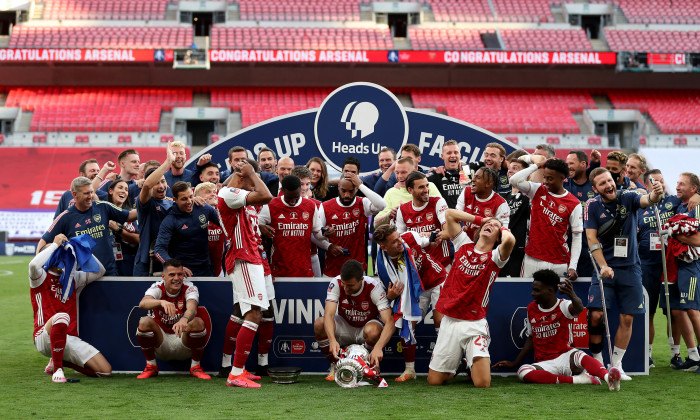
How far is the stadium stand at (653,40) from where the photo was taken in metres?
34.6

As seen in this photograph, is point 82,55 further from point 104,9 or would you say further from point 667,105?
point 667,105

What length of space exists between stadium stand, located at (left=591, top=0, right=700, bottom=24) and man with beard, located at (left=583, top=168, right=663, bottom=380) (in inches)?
1260

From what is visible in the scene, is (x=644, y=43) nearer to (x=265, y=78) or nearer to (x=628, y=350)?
(x=265, y=78)

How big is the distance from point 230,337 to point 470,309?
231cm

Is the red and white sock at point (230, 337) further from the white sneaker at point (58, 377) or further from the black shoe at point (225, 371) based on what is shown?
the white sneaker at point (58, 377)

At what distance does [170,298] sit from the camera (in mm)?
7422

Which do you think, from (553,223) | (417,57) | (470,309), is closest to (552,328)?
(470,309)

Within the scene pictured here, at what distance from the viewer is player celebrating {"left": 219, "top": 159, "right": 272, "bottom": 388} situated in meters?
7.00

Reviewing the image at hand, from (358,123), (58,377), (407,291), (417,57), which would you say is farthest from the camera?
(417,57)

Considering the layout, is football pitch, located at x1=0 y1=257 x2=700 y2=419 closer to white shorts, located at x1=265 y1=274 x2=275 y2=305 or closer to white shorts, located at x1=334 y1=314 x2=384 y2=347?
white shorts, located at x1=334 y1=314 x2=384 y2=347

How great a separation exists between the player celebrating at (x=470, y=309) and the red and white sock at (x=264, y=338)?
161 centimetres

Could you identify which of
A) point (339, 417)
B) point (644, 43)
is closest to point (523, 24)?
point (644, 43)

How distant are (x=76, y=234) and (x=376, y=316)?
126 inches

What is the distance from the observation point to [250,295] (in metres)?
7.11
